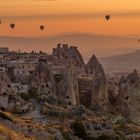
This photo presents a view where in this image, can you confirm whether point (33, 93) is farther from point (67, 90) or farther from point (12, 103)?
point (12, 103)

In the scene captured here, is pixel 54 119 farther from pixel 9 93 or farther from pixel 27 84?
pixel 27 84

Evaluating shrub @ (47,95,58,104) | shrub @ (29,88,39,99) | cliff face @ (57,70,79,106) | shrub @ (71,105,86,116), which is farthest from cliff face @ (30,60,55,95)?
shrub @ (71,105,86,116)

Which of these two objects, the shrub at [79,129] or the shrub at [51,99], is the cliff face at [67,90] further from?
the shrub at [79,129]

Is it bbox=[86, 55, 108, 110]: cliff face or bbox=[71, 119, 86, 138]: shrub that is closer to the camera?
bbox=[71, 119, 86, 138]: shrub

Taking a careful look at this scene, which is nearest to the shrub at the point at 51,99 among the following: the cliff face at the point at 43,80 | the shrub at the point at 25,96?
the cliff face at the point at 43,80

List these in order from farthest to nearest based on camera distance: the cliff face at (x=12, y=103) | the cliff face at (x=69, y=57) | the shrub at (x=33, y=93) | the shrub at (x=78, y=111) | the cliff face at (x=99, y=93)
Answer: the cliff face at (x=69, y=57) < the cliff face at (x=99, y=93) < the shrub at (x=33, y=93) < the shrub at (x=78, y=111) < the cliff face at (x=12, y=103)

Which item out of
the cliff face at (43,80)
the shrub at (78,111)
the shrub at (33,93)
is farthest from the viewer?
the cliff face at (43,80)

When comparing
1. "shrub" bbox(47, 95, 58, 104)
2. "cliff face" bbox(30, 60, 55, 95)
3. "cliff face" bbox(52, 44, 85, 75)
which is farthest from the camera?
"cliff face" bbox(52, 44, 85, 75)

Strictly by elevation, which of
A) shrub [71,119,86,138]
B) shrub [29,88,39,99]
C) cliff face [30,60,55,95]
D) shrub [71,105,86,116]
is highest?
cliff face [30,60,55,95]

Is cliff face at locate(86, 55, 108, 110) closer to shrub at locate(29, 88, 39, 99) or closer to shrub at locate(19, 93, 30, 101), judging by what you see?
shrub at locate(29, 88, 39, 99)
